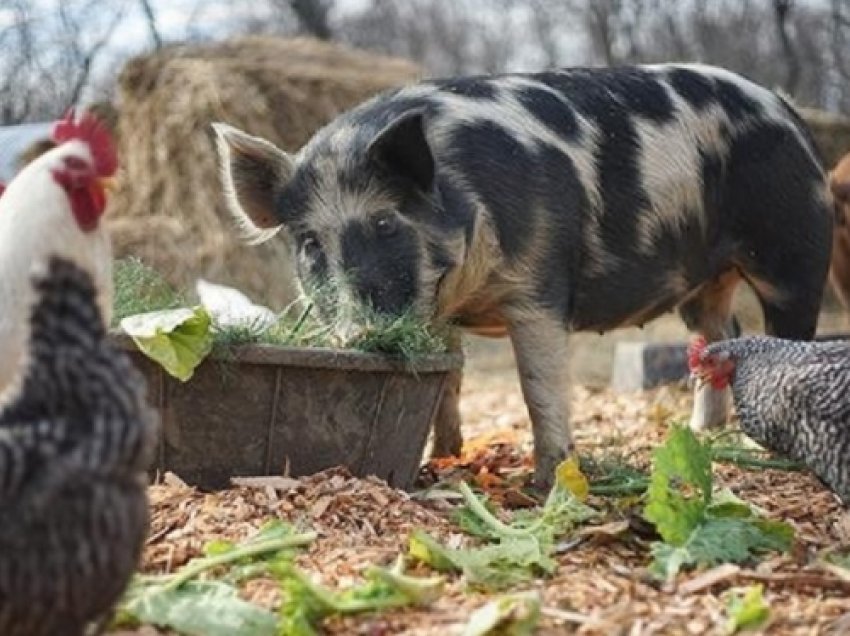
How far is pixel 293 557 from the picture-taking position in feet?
11.6

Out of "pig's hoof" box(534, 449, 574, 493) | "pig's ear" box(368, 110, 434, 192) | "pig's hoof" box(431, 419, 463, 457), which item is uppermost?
"pig's ear" box(368, 110, 434, 192)

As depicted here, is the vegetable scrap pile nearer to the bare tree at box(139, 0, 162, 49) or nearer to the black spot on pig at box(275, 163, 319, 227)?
the black spot on pig at box(275, 163, 319, 227)

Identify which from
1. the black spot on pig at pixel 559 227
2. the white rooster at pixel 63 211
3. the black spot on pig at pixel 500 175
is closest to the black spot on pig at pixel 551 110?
the black spot on pig at pixel 559 227

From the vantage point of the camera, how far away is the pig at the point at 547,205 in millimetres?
4812

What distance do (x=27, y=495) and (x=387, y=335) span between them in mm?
2083

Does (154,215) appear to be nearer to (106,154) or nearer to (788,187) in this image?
(788,187)

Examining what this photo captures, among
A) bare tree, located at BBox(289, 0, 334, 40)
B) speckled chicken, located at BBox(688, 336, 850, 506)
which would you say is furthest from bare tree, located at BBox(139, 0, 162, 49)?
speckled chicken, located at BBox(688, 336, 850, 506)

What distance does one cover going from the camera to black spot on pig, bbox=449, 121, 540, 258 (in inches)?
196

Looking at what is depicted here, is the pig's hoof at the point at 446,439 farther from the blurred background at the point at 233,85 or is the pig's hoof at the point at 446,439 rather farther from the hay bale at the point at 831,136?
the hay bale at the point at 831,136

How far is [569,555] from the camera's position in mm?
3805

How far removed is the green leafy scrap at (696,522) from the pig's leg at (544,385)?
1060 mm

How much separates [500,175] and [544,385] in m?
0.76

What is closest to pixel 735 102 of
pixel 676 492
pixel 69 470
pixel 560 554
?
pixel 676 492

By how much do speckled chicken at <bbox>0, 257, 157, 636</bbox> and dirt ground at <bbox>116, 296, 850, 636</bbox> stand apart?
25.1 inches
